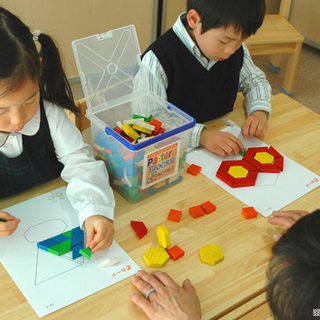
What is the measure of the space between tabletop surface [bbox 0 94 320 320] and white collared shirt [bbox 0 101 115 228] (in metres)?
0.05

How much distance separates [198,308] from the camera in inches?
26.5

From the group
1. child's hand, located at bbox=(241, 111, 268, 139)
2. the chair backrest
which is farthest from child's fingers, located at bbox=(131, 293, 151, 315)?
the chair backrest

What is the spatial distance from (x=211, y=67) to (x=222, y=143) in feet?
1.19

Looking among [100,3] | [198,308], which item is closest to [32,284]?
[198,308]

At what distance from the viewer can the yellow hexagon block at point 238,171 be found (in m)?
1.00

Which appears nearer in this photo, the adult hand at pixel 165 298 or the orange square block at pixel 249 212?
the adult hand at pixel 165 298

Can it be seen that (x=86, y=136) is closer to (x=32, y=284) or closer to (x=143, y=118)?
(x=143, y=118)

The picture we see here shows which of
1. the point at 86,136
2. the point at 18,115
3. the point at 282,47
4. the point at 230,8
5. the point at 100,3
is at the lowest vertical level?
the point at 86,136

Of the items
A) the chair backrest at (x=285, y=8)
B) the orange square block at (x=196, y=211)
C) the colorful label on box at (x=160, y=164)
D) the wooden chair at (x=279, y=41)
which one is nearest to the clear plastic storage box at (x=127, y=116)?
the colorful label on box at (x=160, y=164)

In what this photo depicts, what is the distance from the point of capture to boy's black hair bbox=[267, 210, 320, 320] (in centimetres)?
44

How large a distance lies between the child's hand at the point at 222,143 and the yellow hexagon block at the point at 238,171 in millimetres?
61

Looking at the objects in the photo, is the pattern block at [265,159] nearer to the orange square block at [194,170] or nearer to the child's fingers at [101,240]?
the orange square block at [194,170]

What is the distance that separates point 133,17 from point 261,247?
228 centimetres

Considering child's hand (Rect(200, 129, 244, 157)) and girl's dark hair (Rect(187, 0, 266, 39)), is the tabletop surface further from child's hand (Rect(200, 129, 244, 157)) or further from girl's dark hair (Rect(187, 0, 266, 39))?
girl's dark hair (Rect(187, 0, 266, 39))
